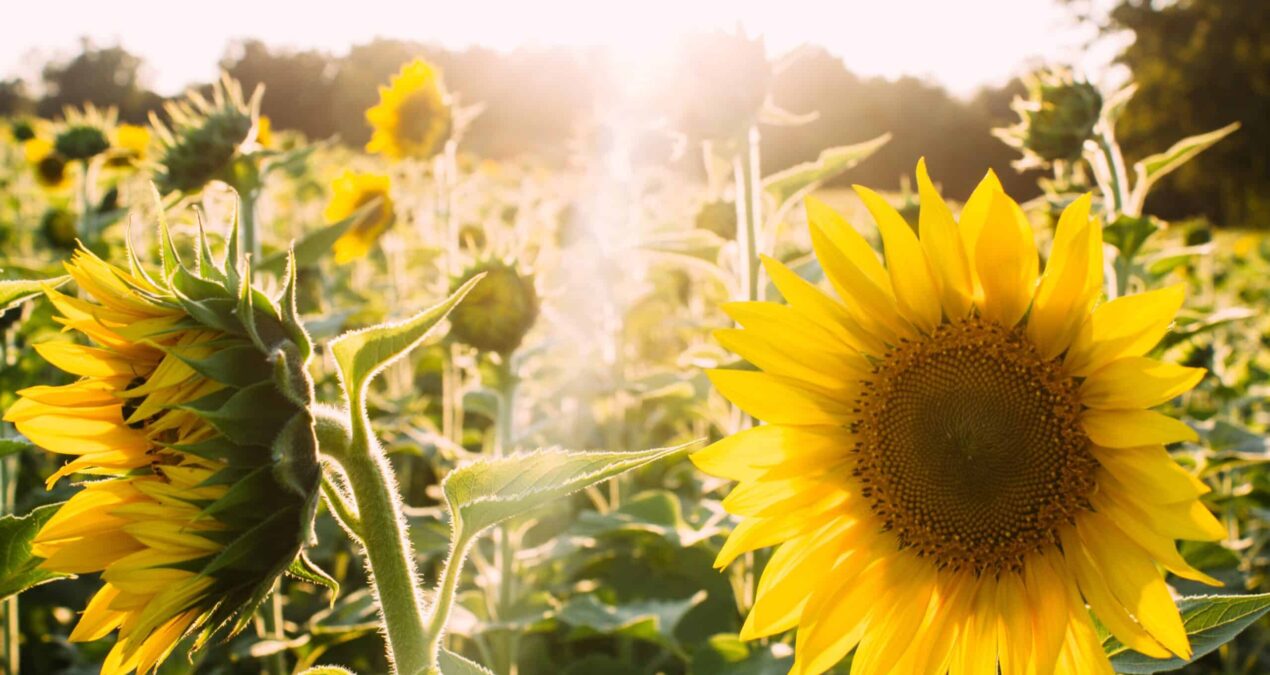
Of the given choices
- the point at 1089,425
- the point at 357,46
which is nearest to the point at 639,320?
the point at 1089,425

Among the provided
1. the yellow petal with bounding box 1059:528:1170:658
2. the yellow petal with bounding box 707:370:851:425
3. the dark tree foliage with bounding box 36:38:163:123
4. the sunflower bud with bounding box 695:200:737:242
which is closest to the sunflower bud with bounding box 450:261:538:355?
the sunflower bud with bounding box 695:200:737:242

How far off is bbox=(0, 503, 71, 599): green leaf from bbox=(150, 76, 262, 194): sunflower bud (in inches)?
65.5

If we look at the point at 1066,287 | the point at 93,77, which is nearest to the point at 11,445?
the point at 1066,287

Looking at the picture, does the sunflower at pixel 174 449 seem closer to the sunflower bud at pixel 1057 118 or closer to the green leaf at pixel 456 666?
the green leaf at pixel 456 666

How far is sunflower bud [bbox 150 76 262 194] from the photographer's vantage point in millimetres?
2512

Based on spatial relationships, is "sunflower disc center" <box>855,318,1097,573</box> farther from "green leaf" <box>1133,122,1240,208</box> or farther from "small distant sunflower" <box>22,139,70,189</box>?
"small distant sunflower" <box>22,139,70,189</box>

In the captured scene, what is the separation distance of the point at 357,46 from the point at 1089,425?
26.4 m

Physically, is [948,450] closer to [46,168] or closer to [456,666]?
[456,666]

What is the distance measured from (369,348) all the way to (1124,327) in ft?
2.48

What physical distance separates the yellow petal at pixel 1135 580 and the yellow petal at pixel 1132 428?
0.10m

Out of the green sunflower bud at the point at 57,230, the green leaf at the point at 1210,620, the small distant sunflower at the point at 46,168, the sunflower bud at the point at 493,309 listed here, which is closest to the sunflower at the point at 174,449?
the green leaf at the point at 1210,620

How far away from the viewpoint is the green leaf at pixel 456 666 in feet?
3.15

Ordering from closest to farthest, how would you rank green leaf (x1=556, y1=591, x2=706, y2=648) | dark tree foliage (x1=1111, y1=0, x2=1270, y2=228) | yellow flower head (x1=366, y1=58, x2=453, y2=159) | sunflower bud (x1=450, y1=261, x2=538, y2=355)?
green leaf (x1=556, y1=591, x2=706, y2=648), sunflower bud (x1=450, y1=261, x2=538, y2=355), yellow flower head (x1=366, y1=58, x2=453, y2=159), dark tree foliage (x1=1111, y1=0, x2=1270, y2=228)

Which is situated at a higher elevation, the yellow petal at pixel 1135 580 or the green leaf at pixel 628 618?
the yellow petal at pixel 1135 580
